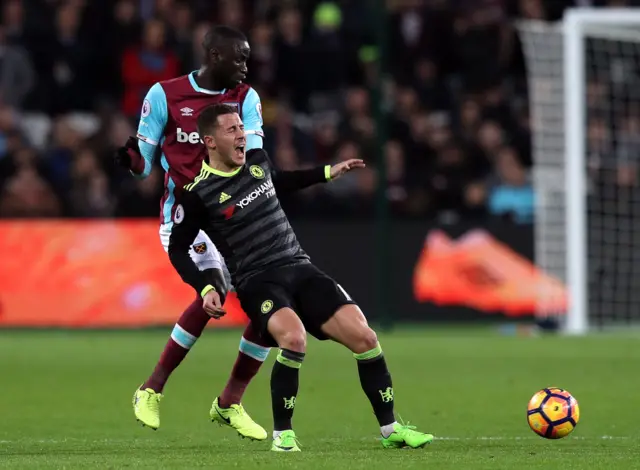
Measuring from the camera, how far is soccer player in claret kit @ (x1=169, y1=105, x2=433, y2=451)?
7227 mm

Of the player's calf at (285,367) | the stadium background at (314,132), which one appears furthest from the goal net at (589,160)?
the player's calf at (285,367)

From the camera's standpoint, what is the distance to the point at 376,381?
24.0 ft

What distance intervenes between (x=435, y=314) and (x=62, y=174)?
189 inches

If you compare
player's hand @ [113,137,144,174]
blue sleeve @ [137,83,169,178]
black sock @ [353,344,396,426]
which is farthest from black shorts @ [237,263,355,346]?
blue sleeve @ [137,83,169,178]

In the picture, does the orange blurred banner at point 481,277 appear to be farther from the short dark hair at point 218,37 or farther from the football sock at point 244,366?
the short dark hair at point 218,37

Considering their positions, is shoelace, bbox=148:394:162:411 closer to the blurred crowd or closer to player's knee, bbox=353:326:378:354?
player's knee, bbox=353:326:378:354

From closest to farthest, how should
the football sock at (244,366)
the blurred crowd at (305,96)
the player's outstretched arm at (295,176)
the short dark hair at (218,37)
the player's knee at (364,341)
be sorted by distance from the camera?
the player's knee at (364,341) → the player's outstretched arm at (295,176) → the short dark hair at (218,37) → the football sock at (244,366) → the blurred crowd at (305,96)

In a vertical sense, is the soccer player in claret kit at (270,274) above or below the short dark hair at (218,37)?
below

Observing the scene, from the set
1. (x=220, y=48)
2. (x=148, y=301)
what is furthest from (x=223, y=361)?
(x=220, y=48)

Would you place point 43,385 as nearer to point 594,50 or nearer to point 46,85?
point 46,85

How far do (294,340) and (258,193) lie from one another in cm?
86

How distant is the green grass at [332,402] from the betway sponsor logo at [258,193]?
1.27 m

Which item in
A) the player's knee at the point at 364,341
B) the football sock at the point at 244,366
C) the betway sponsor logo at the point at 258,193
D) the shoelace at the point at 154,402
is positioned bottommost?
the shoelace at the point at 154,402

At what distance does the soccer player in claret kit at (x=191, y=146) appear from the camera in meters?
8.18
